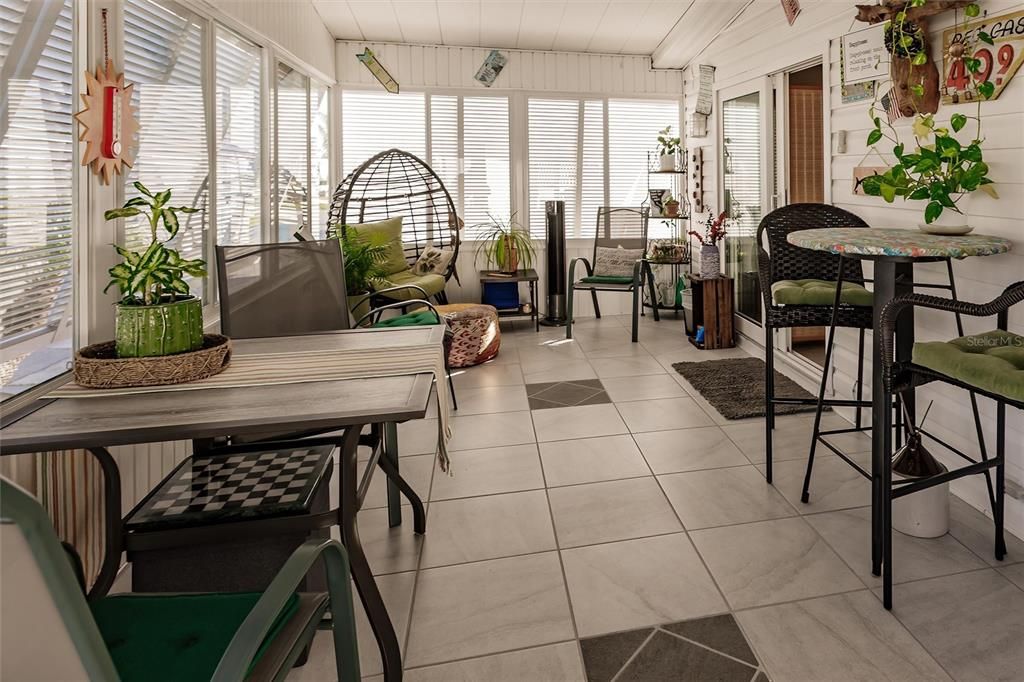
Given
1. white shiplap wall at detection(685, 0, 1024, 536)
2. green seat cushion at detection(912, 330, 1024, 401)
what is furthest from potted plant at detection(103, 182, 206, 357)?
white shiplap wall at detection(685, 0, 1024, 536)

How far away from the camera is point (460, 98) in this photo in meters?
6.08

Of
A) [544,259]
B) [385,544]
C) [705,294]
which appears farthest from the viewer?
[544,259]

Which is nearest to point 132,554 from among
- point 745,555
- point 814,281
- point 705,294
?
point 745,555

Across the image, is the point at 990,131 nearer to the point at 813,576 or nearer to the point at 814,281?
the point at 814,281

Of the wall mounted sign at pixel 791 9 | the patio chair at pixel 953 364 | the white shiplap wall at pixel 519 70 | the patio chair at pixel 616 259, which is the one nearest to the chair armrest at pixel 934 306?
the patio chair at pixel 953 364

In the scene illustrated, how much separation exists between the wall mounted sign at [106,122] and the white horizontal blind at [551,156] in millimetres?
4486

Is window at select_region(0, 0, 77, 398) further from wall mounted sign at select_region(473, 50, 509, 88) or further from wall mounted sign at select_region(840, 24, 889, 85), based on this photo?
wall mounted sign at select_region(473, 50, 509, 88)

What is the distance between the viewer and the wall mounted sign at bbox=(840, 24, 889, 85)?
3.00m

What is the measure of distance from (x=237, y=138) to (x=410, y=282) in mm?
1871

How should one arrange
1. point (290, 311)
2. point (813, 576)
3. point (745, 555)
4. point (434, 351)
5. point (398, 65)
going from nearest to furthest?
1. point (434, 351)
2. point (813, 576)
3. point (745, 555)
4. point (290, 311)
5. point (398, 65)

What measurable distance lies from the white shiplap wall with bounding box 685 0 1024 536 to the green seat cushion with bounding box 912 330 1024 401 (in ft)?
1.79

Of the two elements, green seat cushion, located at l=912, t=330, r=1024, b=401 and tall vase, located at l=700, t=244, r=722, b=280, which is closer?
green seat cushion, located at l=912, t=330, r=1024, b=401

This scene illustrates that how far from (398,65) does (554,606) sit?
5.36 meters

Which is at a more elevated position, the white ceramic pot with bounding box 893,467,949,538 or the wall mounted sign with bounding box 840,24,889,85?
the wall mounted sign with bounding box 840,24,889,85
